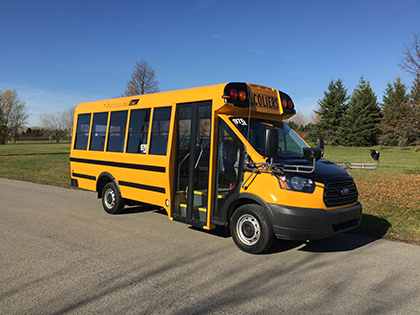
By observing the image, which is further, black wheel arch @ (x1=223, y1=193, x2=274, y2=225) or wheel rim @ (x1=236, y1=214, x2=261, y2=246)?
wheel rim @ (x1=236, y1=214, x2=261, y2=246)

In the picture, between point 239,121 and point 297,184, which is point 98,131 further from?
point 297,184

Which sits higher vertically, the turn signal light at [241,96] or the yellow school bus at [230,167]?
the turn signal light at [241,96]

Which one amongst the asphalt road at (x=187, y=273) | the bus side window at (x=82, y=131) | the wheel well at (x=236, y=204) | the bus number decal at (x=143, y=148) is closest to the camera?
the asphalt road at (x=187, y=273)

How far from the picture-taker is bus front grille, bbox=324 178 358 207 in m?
4.91

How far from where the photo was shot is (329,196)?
4930mm

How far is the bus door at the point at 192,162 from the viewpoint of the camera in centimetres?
592

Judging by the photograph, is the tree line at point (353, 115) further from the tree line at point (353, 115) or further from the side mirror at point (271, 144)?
the side mirror at point (271, 144)

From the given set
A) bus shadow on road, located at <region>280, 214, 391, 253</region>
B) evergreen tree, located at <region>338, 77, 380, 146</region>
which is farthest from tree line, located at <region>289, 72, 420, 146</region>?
bus shadow on road, located at <region>280, 214, 391, 253</region>

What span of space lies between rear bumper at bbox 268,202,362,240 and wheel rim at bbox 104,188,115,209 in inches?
177

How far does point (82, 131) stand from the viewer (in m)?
8.95

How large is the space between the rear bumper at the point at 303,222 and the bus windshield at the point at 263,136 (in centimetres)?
100

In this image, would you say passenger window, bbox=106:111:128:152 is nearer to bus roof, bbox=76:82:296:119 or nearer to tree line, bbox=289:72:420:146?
bus roof, bbox=76:82:296:119

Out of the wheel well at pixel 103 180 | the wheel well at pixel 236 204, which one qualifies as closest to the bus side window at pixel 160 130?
the wheel well at pixel 103 180

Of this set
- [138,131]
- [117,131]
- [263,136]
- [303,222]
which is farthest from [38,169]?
[303,222]
